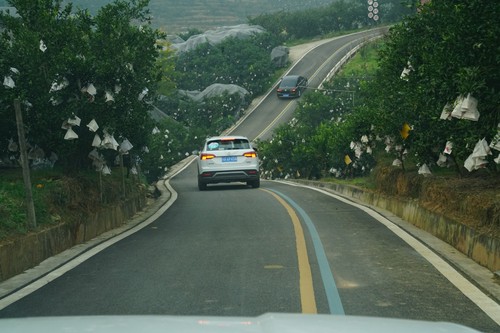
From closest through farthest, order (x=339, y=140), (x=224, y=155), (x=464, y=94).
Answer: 1. (x=464, y=94)
2. (x=224, y=155)
3. (x=339, y=140)

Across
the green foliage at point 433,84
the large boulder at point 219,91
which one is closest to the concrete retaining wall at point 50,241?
the green foliage at point 433,84

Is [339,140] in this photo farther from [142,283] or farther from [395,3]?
[395,3]

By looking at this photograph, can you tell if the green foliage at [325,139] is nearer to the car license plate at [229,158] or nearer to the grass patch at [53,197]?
the car license plate at [229,158]

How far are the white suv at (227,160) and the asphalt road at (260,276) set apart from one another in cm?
1013

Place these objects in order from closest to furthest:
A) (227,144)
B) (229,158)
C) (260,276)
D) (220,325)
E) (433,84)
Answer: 1. (220,325)
2. (260,276)
3. (433,84)
4. (229,158)
5. (227,144)

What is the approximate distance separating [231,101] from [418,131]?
63.9 m

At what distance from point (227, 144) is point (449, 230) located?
14.7 metres

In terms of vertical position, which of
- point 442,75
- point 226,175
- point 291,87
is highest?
point 291,87

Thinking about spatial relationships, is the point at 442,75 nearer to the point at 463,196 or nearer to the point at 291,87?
the point at 463,196

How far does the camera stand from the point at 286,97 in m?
80.7

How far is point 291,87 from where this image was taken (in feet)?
261

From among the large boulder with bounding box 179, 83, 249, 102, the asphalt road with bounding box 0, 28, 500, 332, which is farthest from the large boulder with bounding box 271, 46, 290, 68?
the asphalt road with bounding box 0, 28, 500, 332

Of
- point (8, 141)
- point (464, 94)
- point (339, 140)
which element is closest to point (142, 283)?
point (464, 94)

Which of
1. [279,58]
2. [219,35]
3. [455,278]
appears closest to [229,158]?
[455,278]
